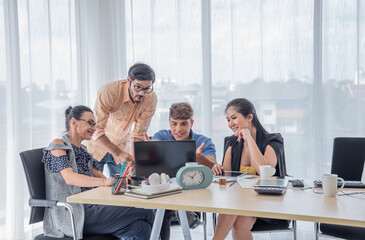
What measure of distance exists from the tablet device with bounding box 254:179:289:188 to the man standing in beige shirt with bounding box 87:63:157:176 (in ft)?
3.19

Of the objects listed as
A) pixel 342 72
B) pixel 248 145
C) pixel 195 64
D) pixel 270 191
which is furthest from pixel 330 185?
pixel 195 64

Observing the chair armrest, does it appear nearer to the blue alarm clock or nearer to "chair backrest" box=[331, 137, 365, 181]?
the blue alarm clock

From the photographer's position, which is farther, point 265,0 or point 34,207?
point 265,0

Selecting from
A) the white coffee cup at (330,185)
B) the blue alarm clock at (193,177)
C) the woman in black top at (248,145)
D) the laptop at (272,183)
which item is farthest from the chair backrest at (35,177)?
the white coffee cup at (330,185)

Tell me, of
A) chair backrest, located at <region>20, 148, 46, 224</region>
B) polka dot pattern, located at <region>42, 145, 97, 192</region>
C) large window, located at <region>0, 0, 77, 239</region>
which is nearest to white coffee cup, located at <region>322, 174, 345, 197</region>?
polka dot pattern, located at <region>42, 145, 97, 192</region>

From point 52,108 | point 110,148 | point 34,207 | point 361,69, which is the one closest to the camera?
point 34,207

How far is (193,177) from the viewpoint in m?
1.88

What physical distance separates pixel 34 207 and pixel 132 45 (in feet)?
6.95

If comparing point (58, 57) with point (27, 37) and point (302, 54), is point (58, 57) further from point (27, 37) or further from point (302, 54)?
point (302, 54)

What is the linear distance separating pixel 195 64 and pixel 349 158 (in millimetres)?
1646

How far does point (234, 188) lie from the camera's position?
1865mm

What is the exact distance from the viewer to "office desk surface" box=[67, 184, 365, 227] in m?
1.36

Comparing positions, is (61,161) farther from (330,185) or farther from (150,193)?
(330,185)

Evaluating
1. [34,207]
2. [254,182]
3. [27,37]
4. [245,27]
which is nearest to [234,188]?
[254,182]
